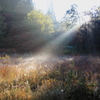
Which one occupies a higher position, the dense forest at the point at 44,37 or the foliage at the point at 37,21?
the foliage at the point at 37,21

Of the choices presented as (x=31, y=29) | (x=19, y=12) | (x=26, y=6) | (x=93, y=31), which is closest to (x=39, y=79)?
(x=93, y=31)

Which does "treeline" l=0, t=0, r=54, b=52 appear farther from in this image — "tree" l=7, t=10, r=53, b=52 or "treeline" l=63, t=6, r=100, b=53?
"treeline" l=63, t=6, r=100, b=53

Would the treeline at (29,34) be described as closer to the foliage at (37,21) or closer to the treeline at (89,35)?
the foliage at (37,21)

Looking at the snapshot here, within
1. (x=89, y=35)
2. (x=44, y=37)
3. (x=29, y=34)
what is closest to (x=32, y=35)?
(x=29, y=34)

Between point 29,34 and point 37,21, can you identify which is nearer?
point 29,34

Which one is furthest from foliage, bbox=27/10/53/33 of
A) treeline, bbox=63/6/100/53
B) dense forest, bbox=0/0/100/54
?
treeline, bbox=63/6/100/53

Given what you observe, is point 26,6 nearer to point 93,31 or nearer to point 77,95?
point 93,31

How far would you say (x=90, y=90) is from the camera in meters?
2.86

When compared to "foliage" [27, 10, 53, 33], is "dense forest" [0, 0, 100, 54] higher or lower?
lower

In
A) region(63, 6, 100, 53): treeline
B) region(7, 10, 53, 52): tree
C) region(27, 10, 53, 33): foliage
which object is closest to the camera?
region(63, 6, 100, 53): treeline

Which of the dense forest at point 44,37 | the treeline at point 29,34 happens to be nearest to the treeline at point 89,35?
the dense forest at point 44,37

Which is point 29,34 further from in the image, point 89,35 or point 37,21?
point 89,35

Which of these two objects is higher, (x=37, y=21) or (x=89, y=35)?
(x=37, y=21)

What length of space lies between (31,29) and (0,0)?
71.3 ft
